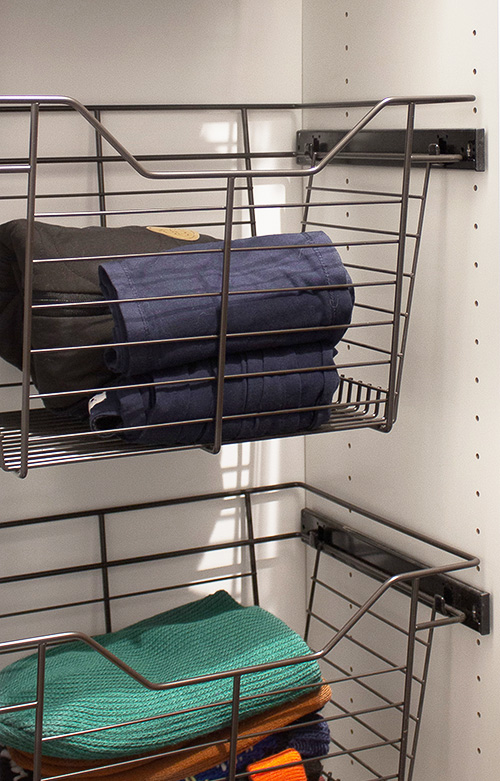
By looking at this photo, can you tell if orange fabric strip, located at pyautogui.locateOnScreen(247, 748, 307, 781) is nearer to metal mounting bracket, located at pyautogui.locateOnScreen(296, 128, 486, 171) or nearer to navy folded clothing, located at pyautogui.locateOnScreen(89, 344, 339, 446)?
navy folded clothing, located at pyautogui.locateOnScreen(89, 344, 339, 446)

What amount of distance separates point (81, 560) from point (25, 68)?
22.6 inches

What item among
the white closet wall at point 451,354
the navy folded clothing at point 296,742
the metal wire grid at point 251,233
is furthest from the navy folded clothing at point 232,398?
the navy folded clothing at point 296,742

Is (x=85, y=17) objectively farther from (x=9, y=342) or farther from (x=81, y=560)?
(x=81, y=560)

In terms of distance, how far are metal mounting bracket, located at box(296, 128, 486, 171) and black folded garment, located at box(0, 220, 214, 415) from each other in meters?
0.24

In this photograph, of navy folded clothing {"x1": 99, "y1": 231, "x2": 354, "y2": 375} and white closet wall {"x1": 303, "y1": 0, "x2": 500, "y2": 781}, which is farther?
white closet wall {"x1": 303, "y1": 0, "x2": 500, "y2": 781}

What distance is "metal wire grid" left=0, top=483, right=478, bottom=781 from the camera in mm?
1012

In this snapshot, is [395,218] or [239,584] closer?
[395,218]

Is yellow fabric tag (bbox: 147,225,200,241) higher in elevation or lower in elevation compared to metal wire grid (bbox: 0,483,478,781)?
higher

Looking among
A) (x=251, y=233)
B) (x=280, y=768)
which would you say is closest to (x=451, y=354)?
(x=251, y=233)

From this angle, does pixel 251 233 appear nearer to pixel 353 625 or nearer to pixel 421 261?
pixel 421 261

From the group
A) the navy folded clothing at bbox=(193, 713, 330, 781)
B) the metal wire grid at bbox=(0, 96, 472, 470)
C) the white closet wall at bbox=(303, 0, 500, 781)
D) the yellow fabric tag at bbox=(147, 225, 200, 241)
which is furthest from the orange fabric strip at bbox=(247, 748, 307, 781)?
→ the yellow fabric tag at bbox=(147, 225, 200, 241)

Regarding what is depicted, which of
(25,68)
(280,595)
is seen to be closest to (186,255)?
(25,68)

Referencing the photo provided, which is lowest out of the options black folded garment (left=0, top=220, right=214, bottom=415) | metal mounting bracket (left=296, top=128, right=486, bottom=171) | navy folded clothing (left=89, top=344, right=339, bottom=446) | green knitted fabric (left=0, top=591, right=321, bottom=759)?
green knitted fabric (left=0, top=591, right=321, bottom=759)

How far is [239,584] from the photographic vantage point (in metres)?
1.24
